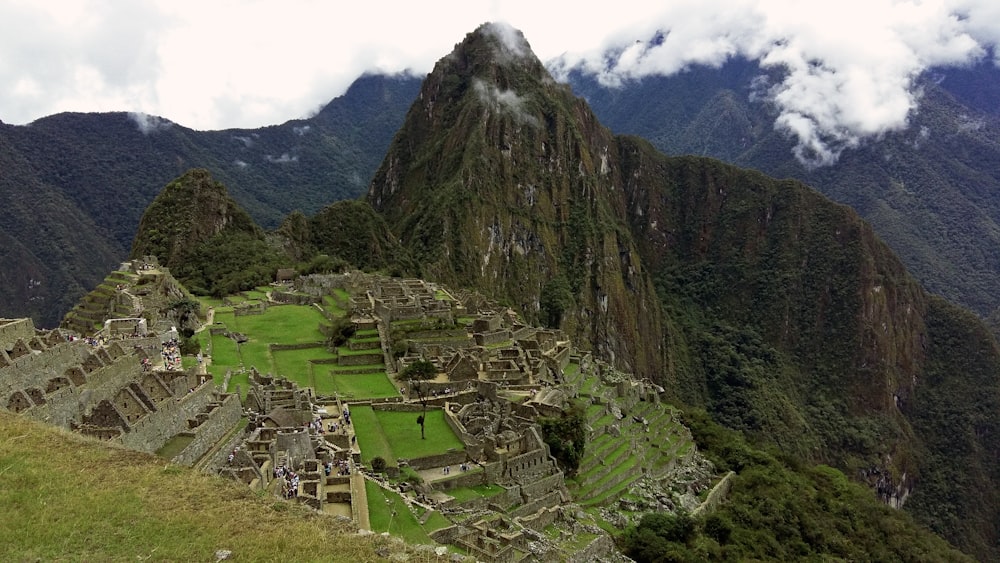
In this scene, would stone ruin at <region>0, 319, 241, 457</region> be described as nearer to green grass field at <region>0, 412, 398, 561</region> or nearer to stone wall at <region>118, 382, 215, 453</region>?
stone wall at <region>118, 382, 215, 453</region>

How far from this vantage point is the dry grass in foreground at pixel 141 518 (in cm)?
1194

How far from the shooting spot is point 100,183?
387ft

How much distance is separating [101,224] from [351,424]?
98.3 m

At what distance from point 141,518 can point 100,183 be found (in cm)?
12205

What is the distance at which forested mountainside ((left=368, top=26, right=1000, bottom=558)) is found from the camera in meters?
123

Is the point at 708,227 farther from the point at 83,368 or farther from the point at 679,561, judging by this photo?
the point at 83,368

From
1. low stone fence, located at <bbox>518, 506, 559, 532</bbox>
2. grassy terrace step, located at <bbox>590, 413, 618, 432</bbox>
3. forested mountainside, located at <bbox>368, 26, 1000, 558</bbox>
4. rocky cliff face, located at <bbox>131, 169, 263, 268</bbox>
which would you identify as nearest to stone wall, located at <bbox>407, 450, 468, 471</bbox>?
low stone fence, located at <bbox>518, 506, 559, 532</bbox>

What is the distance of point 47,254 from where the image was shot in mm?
92500

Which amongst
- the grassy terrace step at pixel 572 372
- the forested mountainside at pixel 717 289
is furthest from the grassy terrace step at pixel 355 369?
the forested mountainside at pixel 717 289

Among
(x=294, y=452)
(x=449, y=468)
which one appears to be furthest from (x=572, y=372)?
(x=294, y=452)

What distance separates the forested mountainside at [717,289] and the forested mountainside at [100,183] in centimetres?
2594

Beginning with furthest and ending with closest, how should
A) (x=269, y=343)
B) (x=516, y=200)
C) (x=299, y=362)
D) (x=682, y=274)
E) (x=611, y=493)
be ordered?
1. (x=682, y=274)
2. (x=516, y=200)
3. (x=269, y=343)
4. (x=299, y=362)
5. (x=611, y=493)

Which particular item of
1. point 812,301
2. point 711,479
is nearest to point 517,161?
point 812,301

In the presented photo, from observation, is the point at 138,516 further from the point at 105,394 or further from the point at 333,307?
the point at 333,307
